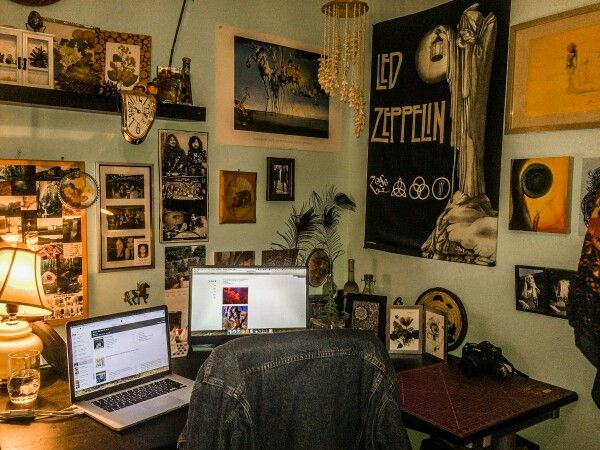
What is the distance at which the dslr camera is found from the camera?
2174mm

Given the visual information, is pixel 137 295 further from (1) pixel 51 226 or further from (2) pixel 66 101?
(2) pixel 66 101

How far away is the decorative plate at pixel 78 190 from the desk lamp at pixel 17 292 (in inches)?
11.9

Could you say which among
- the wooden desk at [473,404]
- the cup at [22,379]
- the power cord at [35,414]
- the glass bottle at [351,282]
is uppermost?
the glass bottle at [351,282]

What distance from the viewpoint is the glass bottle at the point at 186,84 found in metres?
2.42

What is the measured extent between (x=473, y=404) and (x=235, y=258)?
1372 mm

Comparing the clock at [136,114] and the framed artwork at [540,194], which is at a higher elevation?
the clock at [136,114]

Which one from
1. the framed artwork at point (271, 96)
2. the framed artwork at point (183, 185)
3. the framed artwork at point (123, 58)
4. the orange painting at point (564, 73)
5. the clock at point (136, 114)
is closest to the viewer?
the orange painting at point (564, 73)

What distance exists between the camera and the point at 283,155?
9.70ft

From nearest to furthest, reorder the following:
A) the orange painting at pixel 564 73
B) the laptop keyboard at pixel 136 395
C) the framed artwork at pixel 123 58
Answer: the laptop keyboard at pixel 136 395, the orange painting at pixel 564 73, the framed artwork at pixel 123 58

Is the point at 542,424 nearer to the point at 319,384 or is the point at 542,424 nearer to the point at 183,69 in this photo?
the point at 319,384

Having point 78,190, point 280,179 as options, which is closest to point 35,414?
point 78,190

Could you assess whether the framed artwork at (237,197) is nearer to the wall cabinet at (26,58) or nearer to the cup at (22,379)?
the wall cabinet at (26,58)

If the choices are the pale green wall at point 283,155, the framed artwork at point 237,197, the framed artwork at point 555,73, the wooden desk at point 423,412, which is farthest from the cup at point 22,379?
the framed artwork at point 555,73

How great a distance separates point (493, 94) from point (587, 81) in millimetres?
407
